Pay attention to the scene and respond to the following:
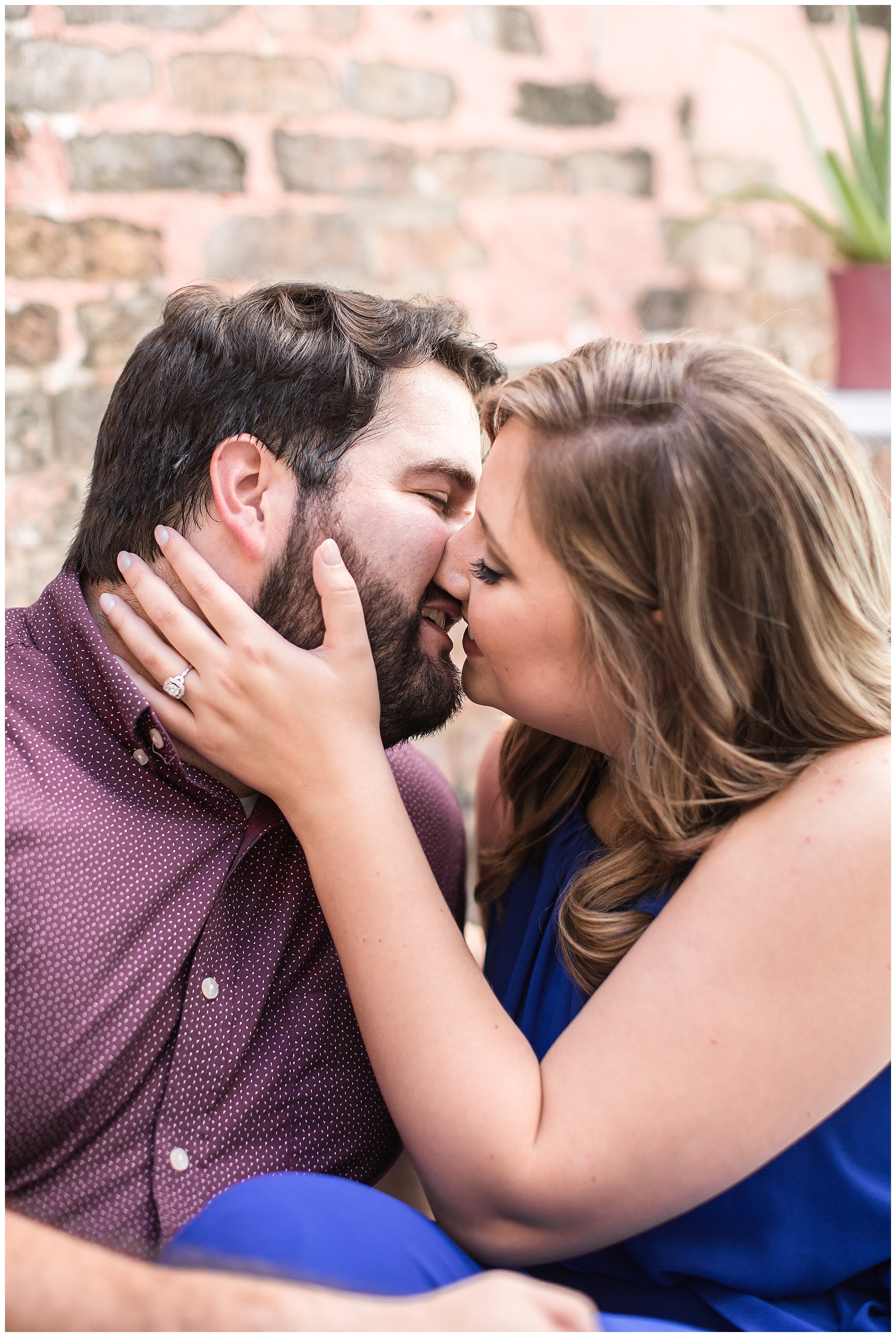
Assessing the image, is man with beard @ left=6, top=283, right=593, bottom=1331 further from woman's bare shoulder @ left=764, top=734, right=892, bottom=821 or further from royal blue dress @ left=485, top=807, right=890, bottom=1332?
woman's bare shoulder @ left=764, top=734, right=892, bottom=821

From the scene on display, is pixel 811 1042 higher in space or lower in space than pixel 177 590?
lower

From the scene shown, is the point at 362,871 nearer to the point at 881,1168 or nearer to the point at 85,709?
the point at 85,709

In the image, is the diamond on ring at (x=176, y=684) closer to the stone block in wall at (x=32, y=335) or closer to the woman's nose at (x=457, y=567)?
the woman's nose at (x=457, y=567)

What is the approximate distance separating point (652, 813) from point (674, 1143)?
371 mm

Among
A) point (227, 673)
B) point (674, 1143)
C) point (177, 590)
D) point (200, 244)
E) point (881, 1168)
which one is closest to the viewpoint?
point (674, 1143)

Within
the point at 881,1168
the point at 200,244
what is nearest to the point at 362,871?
the point at 881,1168

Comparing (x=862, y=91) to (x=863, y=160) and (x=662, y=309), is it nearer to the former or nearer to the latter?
(x=863, y=160)

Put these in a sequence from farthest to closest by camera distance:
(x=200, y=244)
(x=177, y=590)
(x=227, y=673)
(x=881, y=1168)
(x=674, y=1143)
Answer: (x=200, y=244)
(x=177, y=590)
(x=227, y=673)
(x=881, y=1168)
(x=674, y=1143)

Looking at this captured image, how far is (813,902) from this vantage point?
3.59 feet

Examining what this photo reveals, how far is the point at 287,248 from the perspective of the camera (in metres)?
2.70

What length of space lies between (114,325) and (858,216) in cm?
196

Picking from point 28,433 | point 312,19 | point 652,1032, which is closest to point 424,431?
point 652,1032

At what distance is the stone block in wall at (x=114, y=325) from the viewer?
2.49 meters

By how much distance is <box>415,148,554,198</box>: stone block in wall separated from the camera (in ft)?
9.33
